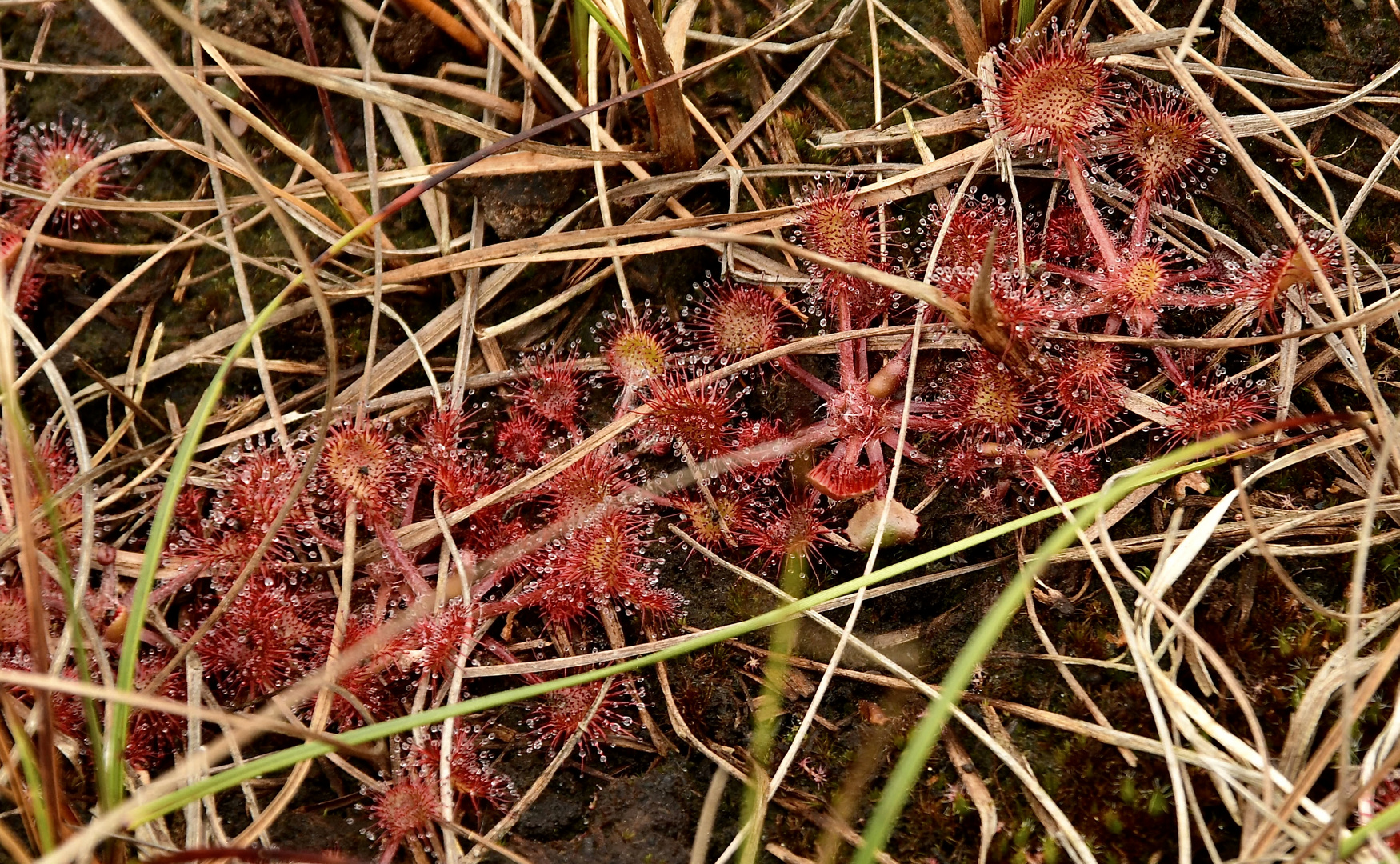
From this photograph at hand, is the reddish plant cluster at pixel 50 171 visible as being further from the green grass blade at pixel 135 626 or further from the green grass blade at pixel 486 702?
the green grass blade at pixel 486 702

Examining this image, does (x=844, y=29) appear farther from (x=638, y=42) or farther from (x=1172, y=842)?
(x=1172, y=842)

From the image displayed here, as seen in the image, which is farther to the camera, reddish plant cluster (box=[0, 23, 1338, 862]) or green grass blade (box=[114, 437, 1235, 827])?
reddish plant cluster (box=[0, 23, 1338, 862])

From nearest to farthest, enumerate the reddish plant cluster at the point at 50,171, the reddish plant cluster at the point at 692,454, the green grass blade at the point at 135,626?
the green grass blade at the point at 135,626 < the reddish plant cluster at the point at 692,454 < the reddish plant cluster at the point at 50,171

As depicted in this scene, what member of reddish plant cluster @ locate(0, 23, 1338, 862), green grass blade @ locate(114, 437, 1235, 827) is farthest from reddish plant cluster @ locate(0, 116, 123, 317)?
green grass blade @ locate(114, 437, 1235, 827)

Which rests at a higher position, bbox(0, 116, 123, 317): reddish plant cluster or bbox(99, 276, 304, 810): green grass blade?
bbox(0, 116, 123, 317): reddish plant cluster

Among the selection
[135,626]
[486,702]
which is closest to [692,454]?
[486,702]

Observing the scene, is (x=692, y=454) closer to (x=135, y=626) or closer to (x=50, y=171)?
(x=135, y=626)

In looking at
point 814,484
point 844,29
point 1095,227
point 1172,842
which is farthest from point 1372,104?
point 1172,842

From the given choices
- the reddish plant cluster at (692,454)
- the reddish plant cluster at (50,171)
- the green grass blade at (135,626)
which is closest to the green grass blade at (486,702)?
the green grass blade at (135,626)

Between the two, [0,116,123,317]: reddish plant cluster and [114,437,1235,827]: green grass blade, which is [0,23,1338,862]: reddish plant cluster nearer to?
[114,437,1235,827]: green grass blade

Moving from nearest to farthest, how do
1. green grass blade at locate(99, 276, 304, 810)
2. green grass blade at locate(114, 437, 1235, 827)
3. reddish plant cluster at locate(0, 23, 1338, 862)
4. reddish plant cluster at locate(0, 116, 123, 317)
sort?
green grass blade at locate(114, 437, 1235, 827) → green grass blade at locate(99, 276, 304, 810) → reddish plant cluster at locate(0, 23, 1338, 862) → reddish plant cluster at locate(0, 116, 123, 317)

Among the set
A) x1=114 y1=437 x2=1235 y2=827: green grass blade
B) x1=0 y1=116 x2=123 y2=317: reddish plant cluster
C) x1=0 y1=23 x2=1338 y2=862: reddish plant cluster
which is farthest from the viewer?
x1=0 y1=116 x2=123 y2=317: reddish plant cluster
